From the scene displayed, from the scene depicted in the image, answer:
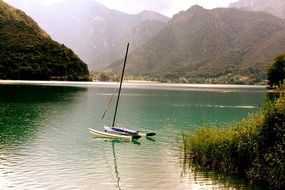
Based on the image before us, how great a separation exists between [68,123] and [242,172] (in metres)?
42.2

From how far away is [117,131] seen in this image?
5953 centimetres

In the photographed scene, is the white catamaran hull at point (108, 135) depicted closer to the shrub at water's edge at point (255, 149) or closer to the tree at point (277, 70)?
the shrub at water's edge at point (255, 149)

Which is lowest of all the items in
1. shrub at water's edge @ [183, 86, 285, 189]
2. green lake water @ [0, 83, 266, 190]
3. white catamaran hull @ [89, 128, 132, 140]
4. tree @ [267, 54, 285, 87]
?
green lake water @ [0, 83, 266, 190]

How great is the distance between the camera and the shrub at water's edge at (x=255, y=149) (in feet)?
104

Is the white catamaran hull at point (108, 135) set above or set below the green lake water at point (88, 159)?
above

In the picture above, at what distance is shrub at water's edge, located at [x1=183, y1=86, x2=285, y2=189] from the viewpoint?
31828 mm

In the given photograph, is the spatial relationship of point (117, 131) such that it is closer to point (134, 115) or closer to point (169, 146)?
point (169, 146)

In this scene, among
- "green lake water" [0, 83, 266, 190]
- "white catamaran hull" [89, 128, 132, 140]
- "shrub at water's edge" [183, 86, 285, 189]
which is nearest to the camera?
"shrub at water's edge" [183, 86, 285, 189]

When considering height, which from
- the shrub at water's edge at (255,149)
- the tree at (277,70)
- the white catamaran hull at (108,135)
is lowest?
the white catamaran hull at (108,135)

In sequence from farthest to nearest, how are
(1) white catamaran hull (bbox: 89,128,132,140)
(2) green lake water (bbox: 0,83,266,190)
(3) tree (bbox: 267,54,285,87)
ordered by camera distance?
(3) tree (bbox: 267,54,285,87), (1) white catamaran hull (bbox: 89,128,132,140), (2) green lake water (bbox: 0,83,266,190)

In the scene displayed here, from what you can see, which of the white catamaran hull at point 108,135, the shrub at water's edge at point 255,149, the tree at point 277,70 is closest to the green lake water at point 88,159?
the white catamaran hull at point 108,135

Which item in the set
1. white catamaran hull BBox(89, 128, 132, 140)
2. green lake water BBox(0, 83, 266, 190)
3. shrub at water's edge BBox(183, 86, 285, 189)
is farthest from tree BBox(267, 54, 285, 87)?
shrub at water's edge BBox(183, 86, 285, 189)

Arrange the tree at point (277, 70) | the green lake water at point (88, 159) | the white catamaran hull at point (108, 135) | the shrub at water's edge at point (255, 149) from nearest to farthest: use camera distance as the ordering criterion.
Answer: the shrub at water's edge at point (255, 149), the green lake water at point (88, 159), the white catamaran hull at point (108, 135), the tree at point (277, 70)

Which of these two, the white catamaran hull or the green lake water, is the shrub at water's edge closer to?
the green lake water
